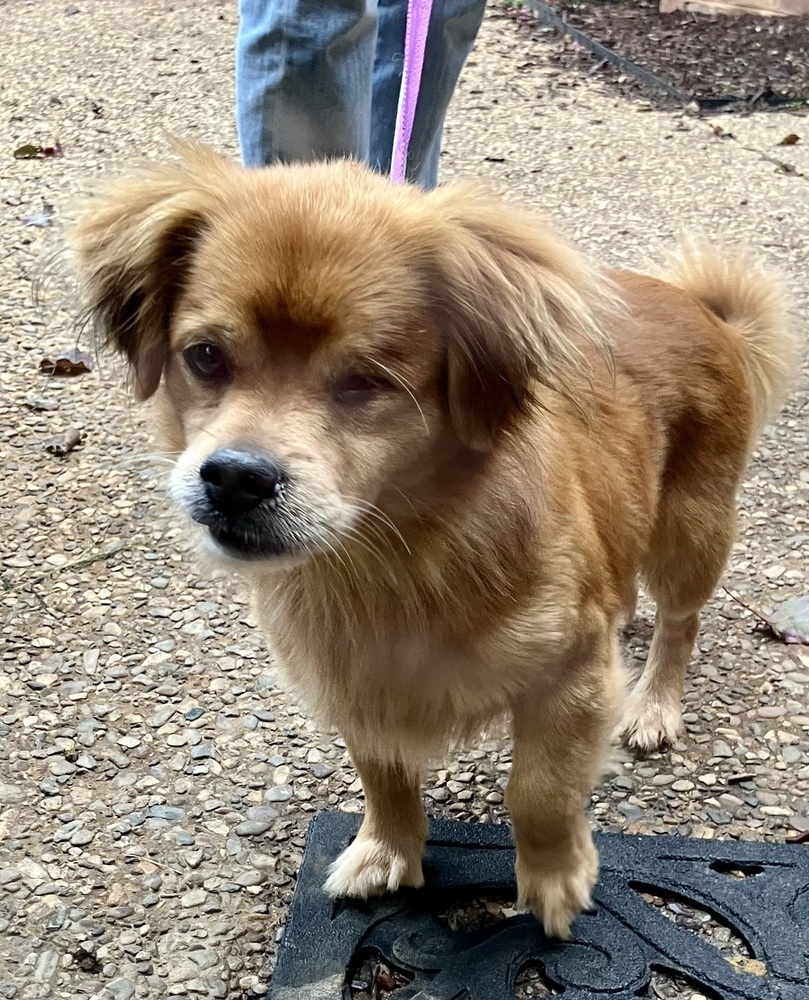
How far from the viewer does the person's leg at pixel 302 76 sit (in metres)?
2.50

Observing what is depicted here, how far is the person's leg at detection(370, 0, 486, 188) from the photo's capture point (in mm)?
3086

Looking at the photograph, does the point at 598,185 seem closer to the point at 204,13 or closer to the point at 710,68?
the point at 710,68

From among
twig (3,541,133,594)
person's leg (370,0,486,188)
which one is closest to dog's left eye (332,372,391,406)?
person's leg (370,0,486,188)

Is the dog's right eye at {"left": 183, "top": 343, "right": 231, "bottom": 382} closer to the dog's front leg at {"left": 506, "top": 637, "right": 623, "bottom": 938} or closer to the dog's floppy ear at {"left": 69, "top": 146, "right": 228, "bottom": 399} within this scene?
the dog's floppy ear at {"left": 69, "top": 146, "right": 228, "bottom": 399}

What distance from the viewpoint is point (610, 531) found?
89.7 inches

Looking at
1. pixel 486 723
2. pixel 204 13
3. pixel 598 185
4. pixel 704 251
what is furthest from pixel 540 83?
pixel 486 723

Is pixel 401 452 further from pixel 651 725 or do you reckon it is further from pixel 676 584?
pixel 651 725

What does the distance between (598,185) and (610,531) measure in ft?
13.9

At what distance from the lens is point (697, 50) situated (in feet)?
27.2

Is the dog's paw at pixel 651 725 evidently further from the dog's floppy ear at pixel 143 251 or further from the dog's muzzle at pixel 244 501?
the dog's floppy ear at pixel 143 251

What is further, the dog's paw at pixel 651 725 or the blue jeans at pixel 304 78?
the dog's paw at pixel 651 725

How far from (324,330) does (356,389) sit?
117mm

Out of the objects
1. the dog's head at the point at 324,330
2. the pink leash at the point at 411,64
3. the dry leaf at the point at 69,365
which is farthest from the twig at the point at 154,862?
the dry leaf at the point at 69,365

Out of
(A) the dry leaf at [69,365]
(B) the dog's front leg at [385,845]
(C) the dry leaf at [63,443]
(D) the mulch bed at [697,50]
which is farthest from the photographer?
(D) the mulch bed at [697,50]
